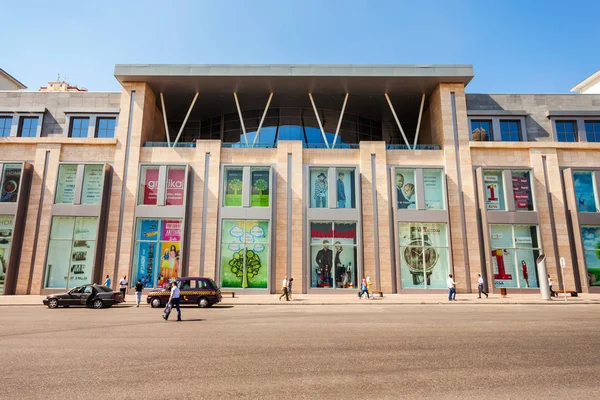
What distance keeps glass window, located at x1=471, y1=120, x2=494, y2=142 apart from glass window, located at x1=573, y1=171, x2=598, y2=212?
7.03 meters

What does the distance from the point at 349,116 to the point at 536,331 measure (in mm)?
29005

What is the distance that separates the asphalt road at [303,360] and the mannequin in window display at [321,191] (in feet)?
55.6

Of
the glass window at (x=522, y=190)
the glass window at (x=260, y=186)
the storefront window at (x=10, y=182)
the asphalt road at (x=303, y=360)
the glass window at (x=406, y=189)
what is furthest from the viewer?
the glass window at (x=260, y=186)

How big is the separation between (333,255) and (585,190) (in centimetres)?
2031

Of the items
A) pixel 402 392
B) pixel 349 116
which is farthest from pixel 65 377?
pixel 349 116

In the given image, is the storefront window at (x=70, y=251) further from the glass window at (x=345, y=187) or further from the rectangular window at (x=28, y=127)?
the glass window at (x=345, y=187)

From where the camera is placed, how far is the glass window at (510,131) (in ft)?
106

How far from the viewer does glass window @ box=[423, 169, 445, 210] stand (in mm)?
28984

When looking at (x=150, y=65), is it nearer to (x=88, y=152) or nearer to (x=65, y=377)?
(x=88, y=152)

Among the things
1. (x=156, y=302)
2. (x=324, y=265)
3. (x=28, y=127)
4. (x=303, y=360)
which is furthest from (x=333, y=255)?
(x=28, y=127)

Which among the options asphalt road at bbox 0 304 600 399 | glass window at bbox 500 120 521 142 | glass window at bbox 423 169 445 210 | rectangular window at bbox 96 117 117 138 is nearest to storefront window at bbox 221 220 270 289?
glass window at bbox 423 169 445 210

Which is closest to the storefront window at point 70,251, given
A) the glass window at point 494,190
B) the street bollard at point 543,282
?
the glass window at point 494,190

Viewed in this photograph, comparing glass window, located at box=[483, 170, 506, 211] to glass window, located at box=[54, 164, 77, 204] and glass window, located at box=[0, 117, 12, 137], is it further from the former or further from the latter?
glass window, located at box=[0, 117, 12, 137]

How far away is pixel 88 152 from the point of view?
3000cm
